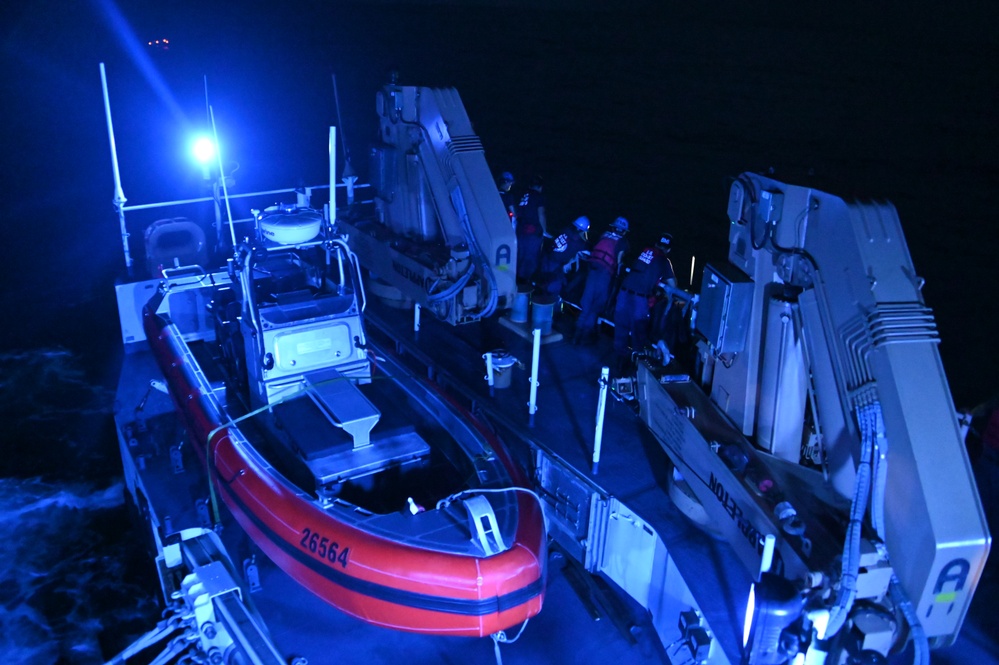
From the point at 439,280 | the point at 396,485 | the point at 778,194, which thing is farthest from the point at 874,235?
the point at 439,280

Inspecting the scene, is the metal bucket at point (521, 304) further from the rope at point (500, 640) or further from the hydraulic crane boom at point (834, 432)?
the rope at point (500, 640)

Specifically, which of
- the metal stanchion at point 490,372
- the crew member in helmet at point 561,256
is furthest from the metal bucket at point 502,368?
the crew member in helmet at point 561,256

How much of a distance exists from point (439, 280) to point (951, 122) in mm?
30297

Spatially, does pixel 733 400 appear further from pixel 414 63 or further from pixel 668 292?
pixel 414 63

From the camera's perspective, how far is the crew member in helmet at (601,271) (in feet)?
22.9

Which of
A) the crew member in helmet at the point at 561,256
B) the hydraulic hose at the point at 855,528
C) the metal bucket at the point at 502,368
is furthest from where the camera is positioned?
the crew member in helmet at the point at 561,256

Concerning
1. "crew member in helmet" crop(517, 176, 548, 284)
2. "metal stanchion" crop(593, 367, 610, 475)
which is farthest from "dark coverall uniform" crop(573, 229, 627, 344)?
"metal stanchion" crop(593, 367, 610, 475)

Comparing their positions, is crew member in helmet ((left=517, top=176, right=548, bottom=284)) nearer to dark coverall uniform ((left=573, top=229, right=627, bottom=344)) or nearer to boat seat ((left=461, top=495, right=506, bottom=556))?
dark coverall uniform ((left=573, top=229, right=627, bottom=344))

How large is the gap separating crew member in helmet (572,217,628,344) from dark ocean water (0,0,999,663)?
1.92 metres

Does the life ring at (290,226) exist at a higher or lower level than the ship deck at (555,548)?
higher

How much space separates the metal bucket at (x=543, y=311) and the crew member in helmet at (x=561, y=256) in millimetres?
247

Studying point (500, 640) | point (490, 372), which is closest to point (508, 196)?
point (490, 372)

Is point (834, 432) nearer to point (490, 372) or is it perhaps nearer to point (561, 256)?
point (490, 372)

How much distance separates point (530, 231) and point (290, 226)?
2.94 meters
